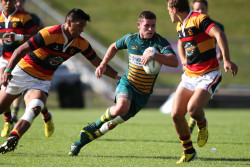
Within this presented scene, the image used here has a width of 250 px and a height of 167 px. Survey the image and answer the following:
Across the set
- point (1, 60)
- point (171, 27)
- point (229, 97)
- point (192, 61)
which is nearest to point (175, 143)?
point (192, 61)

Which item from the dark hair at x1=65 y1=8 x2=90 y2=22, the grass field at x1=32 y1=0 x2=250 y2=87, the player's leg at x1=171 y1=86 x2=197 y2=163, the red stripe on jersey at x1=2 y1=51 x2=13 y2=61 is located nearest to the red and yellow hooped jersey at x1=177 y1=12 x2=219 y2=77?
the player's leg at x1=171 y1=86 x2=197 y2=163

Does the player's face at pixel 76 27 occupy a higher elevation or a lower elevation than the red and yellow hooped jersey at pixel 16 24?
higher

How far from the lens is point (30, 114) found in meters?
6.49

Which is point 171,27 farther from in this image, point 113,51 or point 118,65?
point 113,51

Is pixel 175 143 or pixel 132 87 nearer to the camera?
pixel 132 87

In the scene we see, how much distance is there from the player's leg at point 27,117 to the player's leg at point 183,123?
179 cm

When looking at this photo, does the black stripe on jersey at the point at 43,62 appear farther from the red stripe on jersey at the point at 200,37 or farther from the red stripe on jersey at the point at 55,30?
the red stripe on jersey at the point at 200,37

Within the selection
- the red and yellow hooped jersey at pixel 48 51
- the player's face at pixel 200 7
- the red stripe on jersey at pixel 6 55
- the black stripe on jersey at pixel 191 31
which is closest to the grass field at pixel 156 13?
the player's face at pixel 200 7

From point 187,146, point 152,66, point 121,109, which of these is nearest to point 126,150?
point 121,109

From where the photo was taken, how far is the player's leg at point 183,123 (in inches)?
250

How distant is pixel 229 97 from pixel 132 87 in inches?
633

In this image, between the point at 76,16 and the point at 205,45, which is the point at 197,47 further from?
the point at 76,16

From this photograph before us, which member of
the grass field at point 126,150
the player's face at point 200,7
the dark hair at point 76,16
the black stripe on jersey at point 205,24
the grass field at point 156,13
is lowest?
the grass field at point 156,13

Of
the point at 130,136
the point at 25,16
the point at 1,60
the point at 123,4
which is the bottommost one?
the point at 123,4
